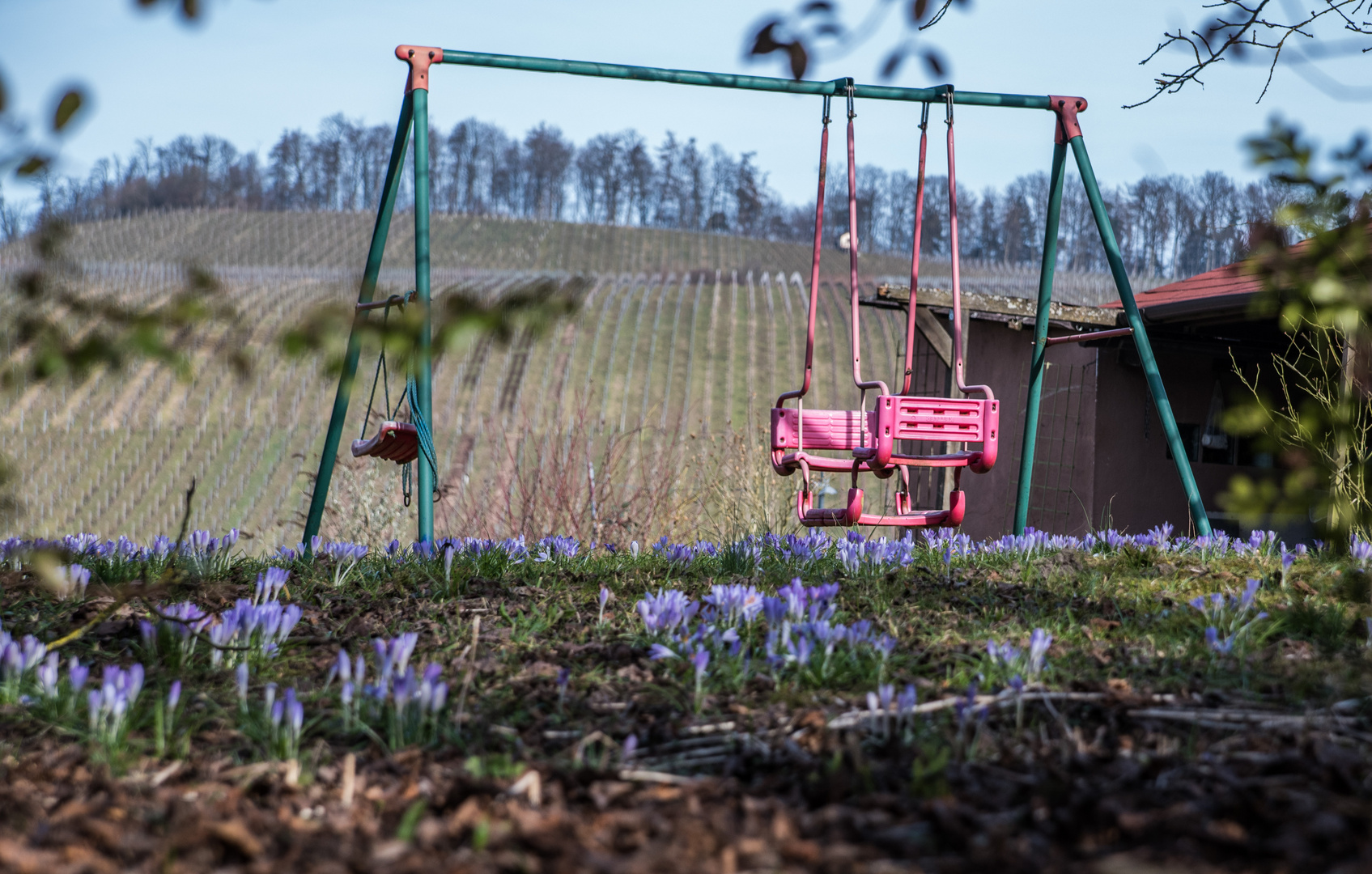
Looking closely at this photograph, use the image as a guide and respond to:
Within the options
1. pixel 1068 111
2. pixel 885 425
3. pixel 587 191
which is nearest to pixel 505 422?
pixel 1068 111

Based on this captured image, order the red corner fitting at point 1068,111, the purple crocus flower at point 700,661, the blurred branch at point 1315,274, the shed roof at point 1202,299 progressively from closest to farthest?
1. the blurred branch at point 1315,274
2. the purple crocus flower at point 700,661
3. the red corner fitting at point 1068,111
4. the shed roof at point 1202,299

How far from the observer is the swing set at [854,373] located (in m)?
Result: 5.15

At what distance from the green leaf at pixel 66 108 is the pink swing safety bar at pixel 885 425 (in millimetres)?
3539

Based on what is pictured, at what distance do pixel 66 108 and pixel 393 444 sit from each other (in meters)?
3.61

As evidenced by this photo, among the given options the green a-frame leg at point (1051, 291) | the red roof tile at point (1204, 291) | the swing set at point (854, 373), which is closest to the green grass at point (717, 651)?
the swing set at point (854, 373)

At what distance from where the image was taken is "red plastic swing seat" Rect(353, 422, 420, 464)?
16.8ft

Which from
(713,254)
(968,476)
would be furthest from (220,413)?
(713,254)

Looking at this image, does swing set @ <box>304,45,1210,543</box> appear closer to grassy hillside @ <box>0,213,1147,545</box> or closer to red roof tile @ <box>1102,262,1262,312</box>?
red roof tile @ <box>1102,262,1262,312</box>

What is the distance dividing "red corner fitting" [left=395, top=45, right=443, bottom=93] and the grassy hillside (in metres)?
4.97

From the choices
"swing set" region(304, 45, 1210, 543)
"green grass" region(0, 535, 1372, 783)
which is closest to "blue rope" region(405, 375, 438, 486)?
"swing set" region(304, 45, 1210, 543)

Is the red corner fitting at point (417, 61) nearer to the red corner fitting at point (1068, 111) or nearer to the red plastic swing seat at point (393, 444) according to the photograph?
the red plastic swing seat at point (393, 444)

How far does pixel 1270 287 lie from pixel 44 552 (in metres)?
2.37

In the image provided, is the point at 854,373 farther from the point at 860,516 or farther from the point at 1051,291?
the point at 1051,291

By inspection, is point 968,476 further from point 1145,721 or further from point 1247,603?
point 1145,721
